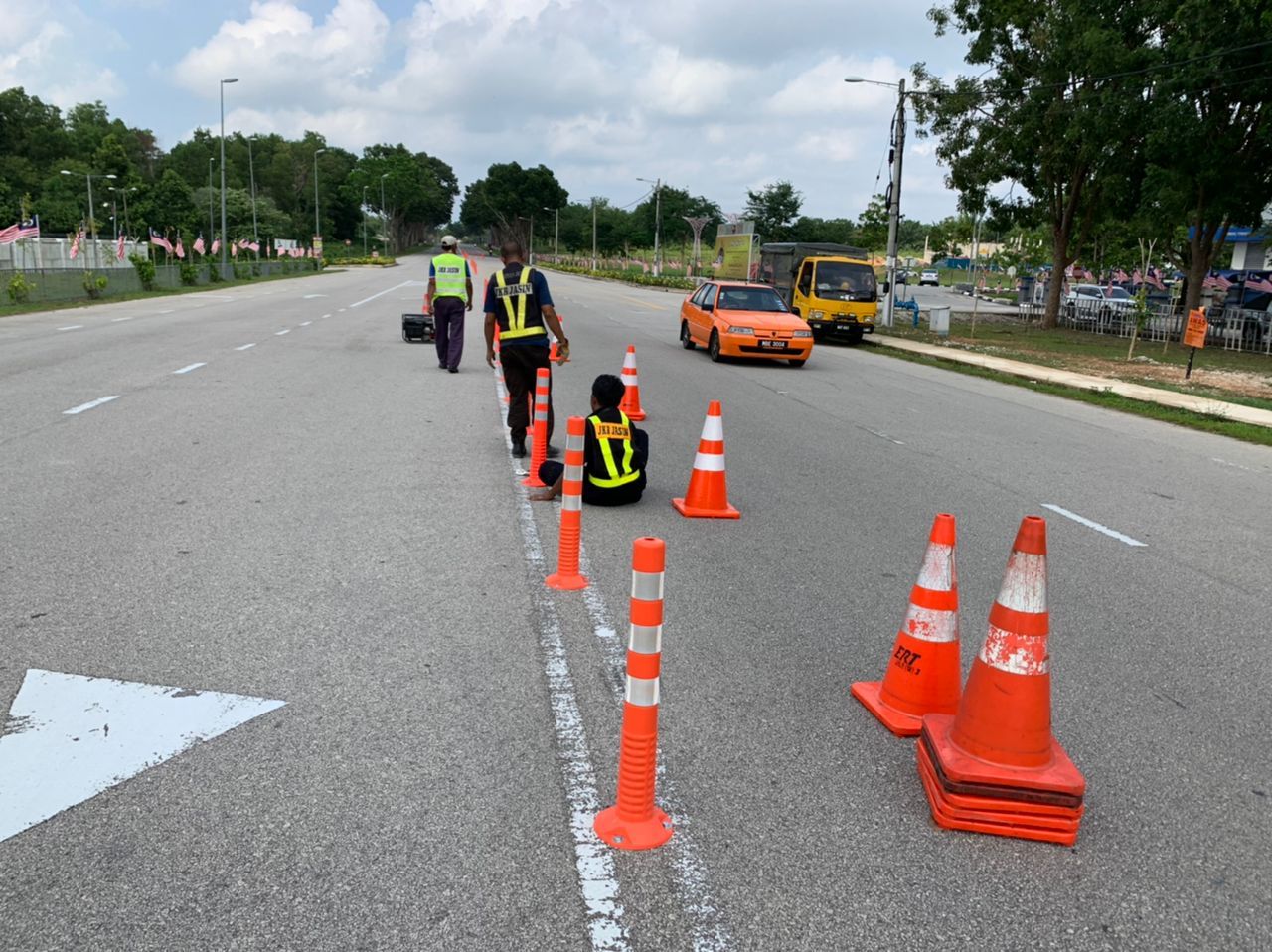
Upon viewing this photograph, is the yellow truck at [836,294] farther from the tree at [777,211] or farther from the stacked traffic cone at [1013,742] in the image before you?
the tree at [777,211]

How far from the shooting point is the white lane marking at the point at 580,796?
2768 mm

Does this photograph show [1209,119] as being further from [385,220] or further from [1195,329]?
[385,220]

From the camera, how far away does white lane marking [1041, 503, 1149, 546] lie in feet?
23.8

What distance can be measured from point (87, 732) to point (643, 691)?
6.90ft

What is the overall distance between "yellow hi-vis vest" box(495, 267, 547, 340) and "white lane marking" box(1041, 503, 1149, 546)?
4511 millimetres

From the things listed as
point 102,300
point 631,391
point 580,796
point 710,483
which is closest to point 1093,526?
point 710,483

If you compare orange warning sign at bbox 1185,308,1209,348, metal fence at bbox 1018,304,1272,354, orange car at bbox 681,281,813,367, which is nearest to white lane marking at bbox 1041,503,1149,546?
orange car at bbox 681,281,813,367

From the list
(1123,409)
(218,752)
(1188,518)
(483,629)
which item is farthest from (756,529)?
(1123,409)

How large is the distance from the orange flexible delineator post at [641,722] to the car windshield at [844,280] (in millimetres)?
24035

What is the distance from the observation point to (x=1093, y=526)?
764 cm

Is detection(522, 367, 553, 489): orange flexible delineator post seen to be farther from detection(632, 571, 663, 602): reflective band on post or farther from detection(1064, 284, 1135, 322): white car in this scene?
detection(1064, 284, 1135, 322): white car

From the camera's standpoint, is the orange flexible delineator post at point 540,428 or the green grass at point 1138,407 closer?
the orange flexible delineator post at point 540,428

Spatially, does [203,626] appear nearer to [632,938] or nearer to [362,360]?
[632,938]

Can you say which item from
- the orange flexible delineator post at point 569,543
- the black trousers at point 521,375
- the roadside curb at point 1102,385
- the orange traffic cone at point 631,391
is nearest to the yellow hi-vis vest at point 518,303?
the black trousers at point 521,375
